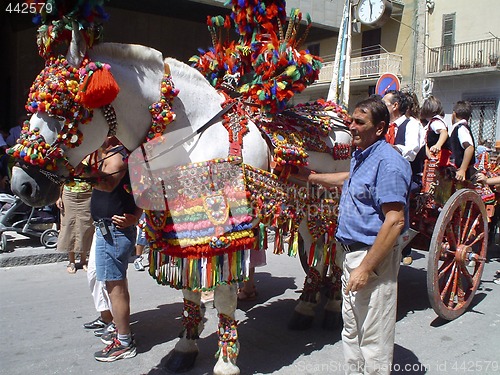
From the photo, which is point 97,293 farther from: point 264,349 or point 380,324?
point 380,324

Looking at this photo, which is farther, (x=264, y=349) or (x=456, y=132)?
(x=456, y=132)

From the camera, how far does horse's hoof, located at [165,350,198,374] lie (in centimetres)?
334

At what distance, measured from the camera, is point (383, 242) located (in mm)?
2514

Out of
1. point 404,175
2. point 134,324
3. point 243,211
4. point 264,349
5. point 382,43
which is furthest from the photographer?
point 382,43

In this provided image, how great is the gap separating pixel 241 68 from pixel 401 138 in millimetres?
1890

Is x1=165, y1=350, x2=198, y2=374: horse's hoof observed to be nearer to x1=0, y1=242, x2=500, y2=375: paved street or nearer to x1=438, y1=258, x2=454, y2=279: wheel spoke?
x1=0, y1=242, x2=500, y2=375: paved street

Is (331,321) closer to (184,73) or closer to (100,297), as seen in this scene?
(100,297)

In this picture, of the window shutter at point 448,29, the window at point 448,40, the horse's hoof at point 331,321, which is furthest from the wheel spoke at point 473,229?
the window shutter at point 448,29

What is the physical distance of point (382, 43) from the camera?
2162cm

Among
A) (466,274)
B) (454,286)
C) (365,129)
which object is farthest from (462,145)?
(365,129)

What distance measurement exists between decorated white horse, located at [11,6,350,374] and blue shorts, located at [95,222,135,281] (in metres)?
0.60

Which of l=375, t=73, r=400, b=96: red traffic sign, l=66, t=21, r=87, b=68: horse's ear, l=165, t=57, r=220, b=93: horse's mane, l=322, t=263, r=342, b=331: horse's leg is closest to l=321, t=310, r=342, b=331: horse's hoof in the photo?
l=322, t=263, r=342, b=331: horse's leg

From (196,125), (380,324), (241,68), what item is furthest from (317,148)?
(380,324)

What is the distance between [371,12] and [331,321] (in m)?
15.6
